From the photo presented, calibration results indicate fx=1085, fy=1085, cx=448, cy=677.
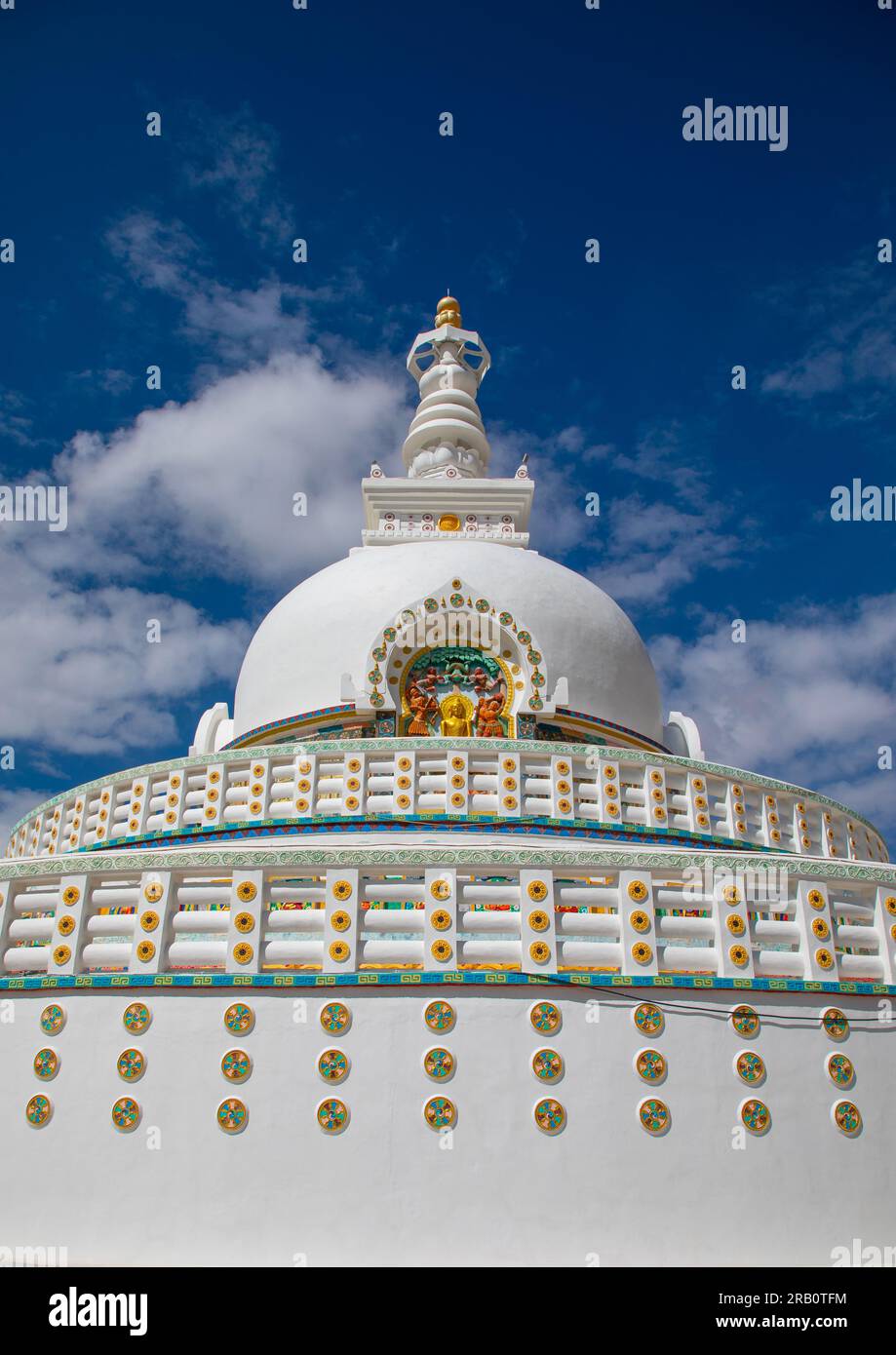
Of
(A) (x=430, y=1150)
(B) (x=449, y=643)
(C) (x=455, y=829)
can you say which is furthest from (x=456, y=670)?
(A) (x=430, y=1150)

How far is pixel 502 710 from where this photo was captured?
1180cm

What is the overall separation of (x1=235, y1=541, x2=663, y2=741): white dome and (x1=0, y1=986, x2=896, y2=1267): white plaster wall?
6.62m

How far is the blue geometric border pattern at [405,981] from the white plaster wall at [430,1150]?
0.19ft

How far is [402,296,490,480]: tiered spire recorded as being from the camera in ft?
60.3

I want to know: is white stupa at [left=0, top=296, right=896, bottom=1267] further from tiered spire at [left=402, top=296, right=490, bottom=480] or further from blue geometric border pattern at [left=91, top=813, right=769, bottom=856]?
tiered spire at [left=402, top=296, right=490, bottom=480]

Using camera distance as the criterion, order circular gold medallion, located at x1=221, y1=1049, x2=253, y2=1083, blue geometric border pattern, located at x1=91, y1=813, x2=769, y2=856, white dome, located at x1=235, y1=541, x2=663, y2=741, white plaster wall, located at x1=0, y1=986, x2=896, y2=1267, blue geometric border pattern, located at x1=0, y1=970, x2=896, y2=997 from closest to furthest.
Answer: white plaster wall, located at x1=0, y1=986, x2=896, y2=1267 < circular gold medallion, located at x1=221, y1=1049, x2=253, y2=1083 < blue geometric border pattern, located at x1=0, y1=970, x2=896, y2=997 < blue geometric border pattern, located at x1=91, y1=813, x2=769, y2=856 < white dome, located at x1=235, y1=541, x2=663, y2=741

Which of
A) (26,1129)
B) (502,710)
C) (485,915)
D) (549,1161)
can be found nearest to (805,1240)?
(549,1161)

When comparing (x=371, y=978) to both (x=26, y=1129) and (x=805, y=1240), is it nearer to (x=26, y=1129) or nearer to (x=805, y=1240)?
(x=26, y=1129)

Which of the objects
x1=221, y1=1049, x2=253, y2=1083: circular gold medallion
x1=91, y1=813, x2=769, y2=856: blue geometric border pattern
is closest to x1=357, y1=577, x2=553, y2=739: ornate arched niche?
x1=91, y1=813, x2=769, y2=856: blue geometric border pattern

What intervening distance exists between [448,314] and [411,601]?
9.85 meters

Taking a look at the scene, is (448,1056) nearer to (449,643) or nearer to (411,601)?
(449,643)
